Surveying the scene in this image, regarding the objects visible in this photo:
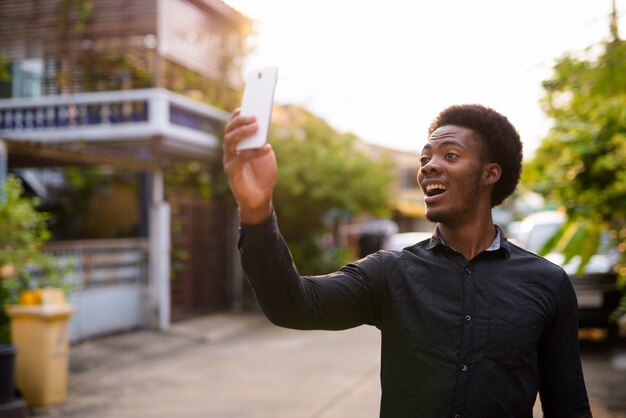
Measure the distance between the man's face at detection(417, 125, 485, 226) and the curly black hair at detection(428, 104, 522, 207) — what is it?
40 mm

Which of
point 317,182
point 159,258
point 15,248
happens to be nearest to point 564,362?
point 15,248

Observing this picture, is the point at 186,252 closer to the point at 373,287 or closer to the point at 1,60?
the point at 1,60

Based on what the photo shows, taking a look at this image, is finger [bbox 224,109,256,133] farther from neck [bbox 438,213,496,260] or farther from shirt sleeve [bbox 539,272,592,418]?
shirt sleeve [bbox 539,272,592,418]

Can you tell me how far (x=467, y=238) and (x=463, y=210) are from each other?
112 mm

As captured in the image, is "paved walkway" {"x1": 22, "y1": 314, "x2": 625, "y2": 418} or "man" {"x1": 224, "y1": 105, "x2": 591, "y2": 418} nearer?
"man" {"x1": 224, "y1": 105, "x2": 591, "y2": 418}

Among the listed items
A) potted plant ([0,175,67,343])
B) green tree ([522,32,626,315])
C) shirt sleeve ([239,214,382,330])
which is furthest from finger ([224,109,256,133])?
potted plant ([0,175,67,343])

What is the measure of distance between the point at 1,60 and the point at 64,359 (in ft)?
25.4

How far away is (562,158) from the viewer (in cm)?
779

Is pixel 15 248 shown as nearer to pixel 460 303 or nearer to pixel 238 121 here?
pixel 460 303

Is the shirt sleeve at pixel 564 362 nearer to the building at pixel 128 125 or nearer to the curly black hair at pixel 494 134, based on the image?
the curly black hair at pixel 494 134

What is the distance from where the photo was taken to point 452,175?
7.40 feet

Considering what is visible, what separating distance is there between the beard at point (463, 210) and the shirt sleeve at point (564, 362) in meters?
0.37

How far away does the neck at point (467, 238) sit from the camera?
7.65 feet

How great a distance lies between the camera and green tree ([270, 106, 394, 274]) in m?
15.2
